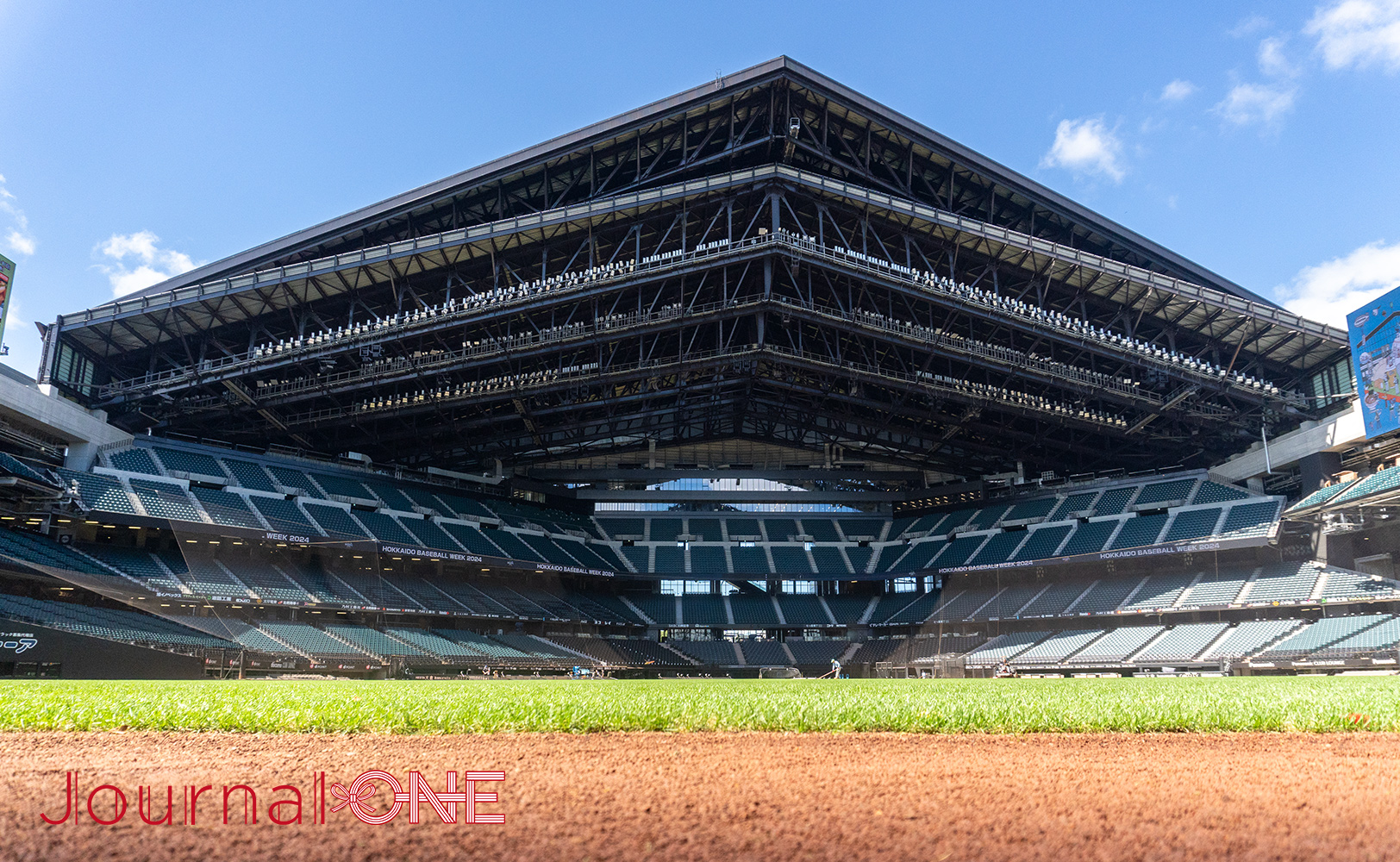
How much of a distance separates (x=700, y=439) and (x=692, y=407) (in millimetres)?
10931

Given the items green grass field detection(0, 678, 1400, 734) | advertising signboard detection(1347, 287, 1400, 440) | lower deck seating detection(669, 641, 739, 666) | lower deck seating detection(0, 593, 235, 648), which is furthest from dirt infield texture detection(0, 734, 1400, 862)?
lower deck seating detection(669, 641, 739, 666)

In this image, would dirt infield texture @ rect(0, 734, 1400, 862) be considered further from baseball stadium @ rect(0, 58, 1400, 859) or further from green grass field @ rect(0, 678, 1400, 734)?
baseball stadium @ rect(0, 58, 1400, 859)

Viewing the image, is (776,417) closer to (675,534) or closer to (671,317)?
(675,534)

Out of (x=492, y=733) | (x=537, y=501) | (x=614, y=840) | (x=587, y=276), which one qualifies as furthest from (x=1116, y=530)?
(x=614, y=840)

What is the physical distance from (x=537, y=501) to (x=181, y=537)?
30446mm

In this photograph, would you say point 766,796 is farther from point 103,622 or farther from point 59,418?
point 59,418

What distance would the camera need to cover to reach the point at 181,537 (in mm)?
45969

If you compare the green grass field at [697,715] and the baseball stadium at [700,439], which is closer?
the green grass field at [697,715]

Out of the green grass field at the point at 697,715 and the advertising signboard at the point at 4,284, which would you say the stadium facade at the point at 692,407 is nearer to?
the advertising signboard at the point at 4,284

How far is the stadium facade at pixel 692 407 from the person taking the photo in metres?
41.4

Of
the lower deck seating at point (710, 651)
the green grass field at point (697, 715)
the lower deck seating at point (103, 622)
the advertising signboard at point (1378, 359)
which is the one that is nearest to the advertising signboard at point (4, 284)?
the lower deck seating at point (103, 622)

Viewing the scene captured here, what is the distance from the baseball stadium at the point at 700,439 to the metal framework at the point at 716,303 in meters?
0.28

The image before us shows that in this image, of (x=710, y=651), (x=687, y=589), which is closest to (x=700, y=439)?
(x=687, y=589)

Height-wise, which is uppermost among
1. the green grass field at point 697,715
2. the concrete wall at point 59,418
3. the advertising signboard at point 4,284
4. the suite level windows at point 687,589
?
the advertising signboard at point 4,284
